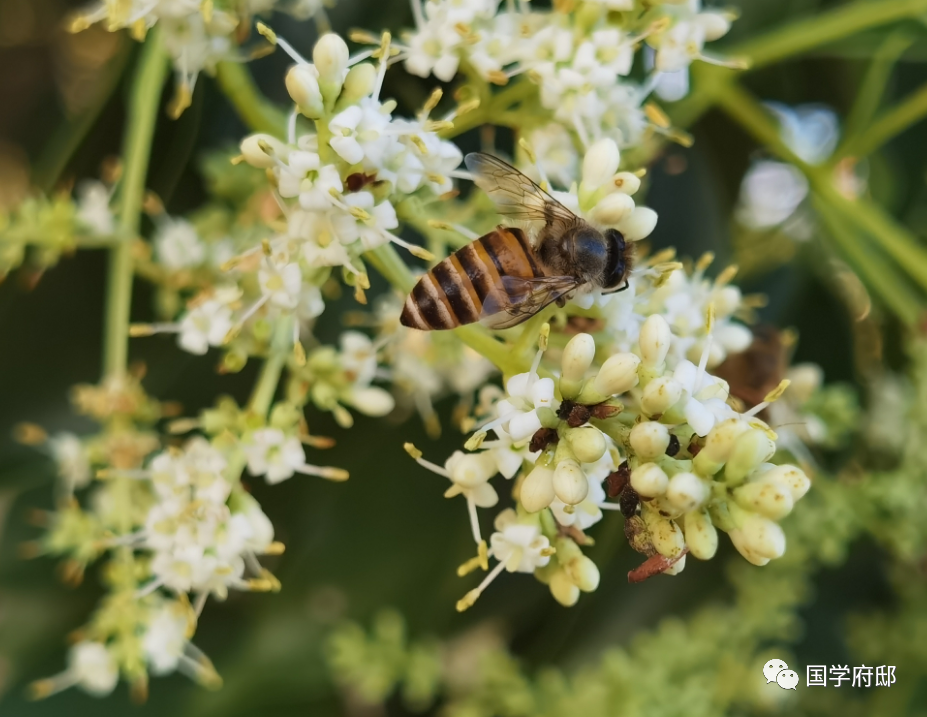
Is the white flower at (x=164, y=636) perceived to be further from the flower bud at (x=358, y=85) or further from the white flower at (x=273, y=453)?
the flower bud at (x=358, y=85)

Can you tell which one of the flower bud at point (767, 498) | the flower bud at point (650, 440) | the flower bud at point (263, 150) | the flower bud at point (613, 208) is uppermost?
the flower bud at point (263, 150)

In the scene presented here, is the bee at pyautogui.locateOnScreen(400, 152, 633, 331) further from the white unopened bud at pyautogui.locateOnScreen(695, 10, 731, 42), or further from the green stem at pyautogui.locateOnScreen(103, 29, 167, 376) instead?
the green stem at pyautogui.locateOnScreen(103, 29, 167, 376)

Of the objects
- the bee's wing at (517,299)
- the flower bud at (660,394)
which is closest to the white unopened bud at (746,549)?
the flower bud at (660,394)

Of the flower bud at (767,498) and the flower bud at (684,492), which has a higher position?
the flower bud at (684,492)

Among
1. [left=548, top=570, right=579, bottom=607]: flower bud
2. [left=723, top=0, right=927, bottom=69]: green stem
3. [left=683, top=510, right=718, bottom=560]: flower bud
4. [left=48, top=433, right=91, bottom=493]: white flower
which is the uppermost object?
[left=723, top=0, right=927, bottom=69]: green stem

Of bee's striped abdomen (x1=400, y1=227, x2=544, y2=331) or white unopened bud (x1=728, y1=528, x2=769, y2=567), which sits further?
bee's striped abdomen (x1=400, y1=227, x2=544, y2=331)

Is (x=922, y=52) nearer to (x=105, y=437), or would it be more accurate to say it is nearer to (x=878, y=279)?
(x=878, y=279)

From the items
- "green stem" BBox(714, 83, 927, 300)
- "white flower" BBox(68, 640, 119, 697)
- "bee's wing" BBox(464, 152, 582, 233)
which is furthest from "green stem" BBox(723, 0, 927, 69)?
"white flower" BBox(68, 640, 119, 697)

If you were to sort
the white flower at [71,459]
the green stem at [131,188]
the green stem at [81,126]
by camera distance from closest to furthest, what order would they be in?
1. the green stem at [131,188]
2. the white flower at [71,459]
3. the green stem at [81,126]

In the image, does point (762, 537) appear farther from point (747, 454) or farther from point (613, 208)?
point (613, 208)
